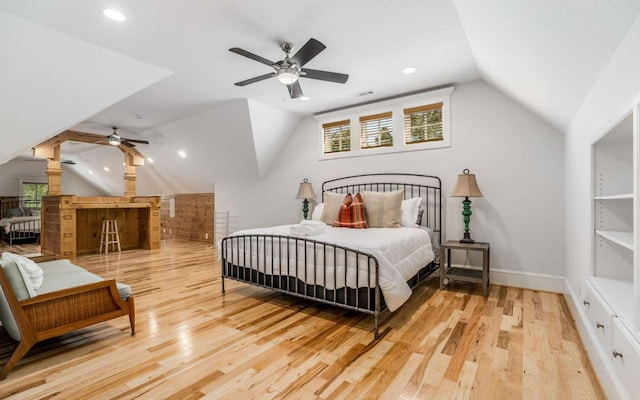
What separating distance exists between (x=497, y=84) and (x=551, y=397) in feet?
10.6

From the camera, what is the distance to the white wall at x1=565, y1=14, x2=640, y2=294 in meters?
1.42

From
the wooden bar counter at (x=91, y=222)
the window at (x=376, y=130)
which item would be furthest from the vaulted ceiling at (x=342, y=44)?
the wooden bar counter at (x=91, y=222)

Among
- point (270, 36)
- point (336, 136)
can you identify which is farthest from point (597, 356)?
point (336, 136)

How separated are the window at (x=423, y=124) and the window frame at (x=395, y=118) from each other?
56 mm

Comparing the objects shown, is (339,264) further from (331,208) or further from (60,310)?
(60,310)

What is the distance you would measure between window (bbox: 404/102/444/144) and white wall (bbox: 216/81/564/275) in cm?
21

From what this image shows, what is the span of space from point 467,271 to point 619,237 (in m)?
2.12

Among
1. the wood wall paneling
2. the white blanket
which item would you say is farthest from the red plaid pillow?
the wood wall paneling

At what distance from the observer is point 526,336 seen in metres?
2.44

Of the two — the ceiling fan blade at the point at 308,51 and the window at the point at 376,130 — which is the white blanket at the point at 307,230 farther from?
the window at the point at 376,130

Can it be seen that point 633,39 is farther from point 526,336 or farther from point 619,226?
point 526,336

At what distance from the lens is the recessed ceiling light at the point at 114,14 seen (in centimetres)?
246

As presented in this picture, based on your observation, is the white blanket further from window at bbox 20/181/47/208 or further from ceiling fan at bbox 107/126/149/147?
window at bbox 20/181/47/208

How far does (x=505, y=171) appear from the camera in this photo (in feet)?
12.5
